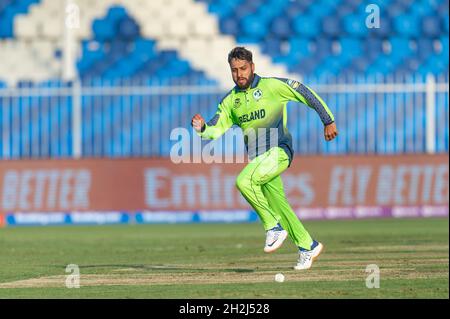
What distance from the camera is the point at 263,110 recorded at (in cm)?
1250

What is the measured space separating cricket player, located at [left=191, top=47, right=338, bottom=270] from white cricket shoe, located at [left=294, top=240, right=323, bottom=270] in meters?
0.01

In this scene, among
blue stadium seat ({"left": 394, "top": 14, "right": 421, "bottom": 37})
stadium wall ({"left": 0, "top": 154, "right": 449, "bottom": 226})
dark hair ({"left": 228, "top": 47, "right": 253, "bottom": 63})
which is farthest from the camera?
blue stadium seat ({"left": 394, "top": 14, "right": 421, "bottom": 37})

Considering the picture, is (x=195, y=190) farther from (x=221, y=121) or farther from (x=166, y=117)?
(x=221, y=121)

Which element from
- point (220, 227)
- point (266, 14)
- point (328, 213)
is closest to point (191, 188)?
point (220, 227)

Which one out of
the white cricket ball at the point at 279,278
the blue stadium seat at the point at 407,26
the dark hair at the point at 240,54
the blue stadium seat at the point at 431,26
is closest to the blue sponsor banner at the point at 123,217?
the blue stadium seat at the point at 407,26

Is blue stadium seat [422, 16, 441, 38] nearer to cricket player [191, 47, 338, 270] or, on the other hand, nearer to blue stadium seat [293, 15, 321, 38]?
blue stadium seat [293, 15, 321, 38]

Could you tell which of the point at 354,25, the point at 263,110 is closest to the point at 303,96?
the point at 263,110

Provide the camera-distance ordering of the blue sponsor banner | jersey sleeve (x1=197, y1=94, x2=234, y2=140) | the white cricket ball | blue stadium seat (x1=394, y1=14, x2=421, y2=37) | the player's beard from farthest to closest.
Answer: blue stadium seat (x1=394, y1=14, x2=421, y2=37) → the blue sponsor banner → jersey sleeve (x1=197, y1=94, x2=234, y2=140) → the player's beard → the white cricket ball

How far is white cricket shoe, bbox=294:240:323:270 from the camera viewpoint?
1274 cm

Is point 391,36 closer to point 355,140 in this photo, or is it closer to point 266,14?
point 266,14

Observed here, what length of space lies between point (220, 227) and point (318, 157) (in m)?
2.37

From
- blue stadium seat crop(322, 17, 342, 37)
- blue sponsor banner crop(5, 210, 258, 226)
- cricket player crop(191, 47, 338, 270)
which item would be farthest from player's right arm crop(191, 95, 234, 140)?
blue stadium seat crop(322, 17, 342, 37)

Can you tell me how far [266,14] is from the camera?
28.6 metres

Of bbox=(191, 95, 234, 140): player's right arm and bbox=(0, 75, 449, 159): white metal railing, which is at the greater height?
bbox=(0, 75, 449, 159): white metal railing
